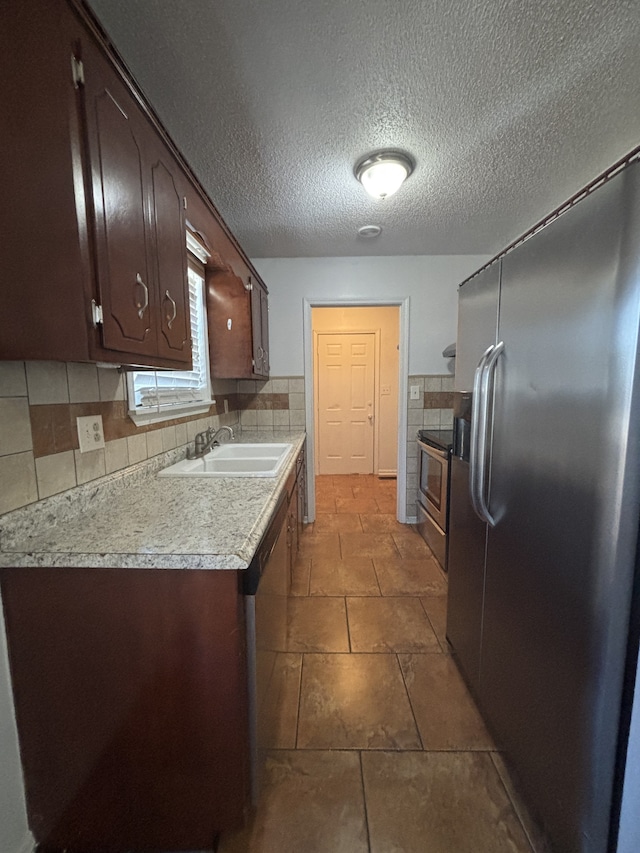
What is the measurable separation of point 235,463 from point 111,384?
87 cm

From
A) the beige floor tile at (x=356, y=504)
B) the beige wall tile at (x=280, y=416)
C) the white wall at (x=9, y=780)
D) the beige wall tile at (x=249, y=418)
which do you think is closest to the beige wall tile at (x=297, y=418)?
the beige wall tile at (x=280, y=416)

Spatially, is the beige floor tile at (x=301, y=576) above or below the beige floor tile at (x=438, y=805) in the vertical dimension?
above

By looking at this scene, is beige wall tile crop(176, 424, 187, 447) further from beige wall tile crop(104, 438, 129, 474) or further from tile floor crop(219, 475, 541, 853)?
tile floor crop(219, 475, 541, 853)

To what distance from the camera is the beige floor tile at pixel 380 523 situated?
120 inches

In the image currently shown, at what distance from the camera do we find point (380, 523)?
319 centimetres

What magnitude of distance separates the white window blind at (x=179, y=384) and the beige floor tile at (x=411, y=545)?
193 centimetres

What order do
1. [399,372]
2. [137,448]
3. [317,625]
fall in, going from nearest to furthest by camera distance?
[137,448], [317,625], [399,372]

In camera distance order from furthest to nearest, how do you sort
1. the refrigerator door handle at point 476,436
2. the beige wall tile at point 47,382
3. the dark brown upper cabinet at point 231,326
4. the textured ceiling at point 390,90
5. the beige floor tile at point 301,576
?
the dark brown upper cabinet at point 231,326
the beige floor tile at point 301,576
the refrigerator door handle at point 476,436
the textured ceiling at point 390,90
the beige wall tile at point 47,382

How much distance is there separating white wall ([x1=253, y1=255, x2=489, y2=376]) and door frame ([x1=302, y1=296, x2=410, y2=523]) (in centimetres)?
4

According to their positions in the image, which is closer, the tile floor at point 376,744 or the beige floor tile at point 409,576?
the tile floor at point 376,744

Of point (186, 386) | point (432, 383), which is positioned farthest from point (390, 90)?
point (432, 383)

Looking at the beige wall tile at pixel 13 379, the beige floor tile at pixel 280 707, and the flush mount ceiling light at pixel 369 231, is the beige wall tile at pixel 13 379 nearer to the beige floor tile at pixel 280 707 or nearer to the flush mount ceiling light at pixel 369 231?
the beige floor tile at pixel 280 707

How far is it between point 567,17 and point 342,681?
8.47 feet

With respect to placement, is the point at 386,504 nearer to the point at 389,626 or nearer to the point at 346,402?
the point at 346,402
